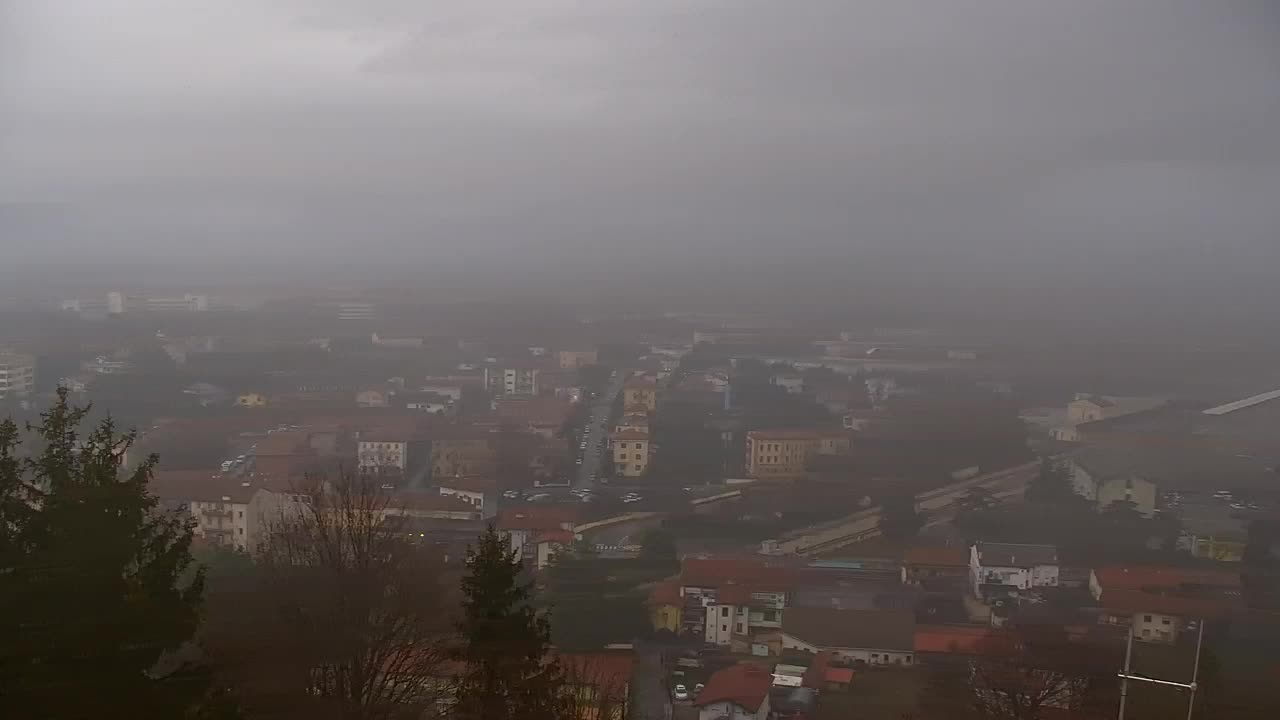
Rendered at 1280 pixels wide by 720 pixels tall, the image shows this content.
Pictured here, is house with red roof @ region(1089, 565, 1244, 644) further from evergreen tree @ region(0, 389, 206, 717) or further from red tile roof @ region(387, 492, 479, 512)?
evergreen tree @ region(0, 389, 206, 717)

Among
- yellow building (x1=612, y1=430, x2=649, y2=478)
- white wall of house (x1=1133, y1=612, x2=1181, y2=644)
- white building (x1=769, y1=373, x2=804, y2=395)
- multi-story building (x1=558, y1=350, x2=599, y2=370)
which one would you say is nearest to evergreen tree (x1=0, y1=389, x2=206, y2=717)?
yellow building (x1=612, y1=430, x2=649, y2=478)

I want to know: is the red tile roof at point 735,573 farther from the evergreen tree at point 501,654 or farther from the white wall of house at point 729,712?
the evergreen tree at point 501,654

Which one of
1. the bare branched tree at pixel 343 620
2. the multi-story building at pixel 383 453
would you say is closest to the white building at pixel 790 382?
the multi-story building at pixel 383 453

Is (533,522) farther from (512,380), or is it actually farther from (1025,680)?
(1025,680)

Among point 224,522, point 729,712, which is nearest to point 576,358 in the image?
point 224,522

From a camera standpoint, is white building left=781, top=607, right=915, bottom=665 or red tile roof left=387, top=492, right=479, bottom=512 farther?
red tile roof left=387, top=492, right=479, bottom=512

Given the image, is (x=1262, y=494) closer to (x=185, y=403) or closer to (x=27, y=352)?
(x=185, y=403)

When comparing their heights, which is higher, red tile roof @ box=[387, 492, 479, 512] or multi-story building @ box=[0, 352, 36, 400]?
multi-story building @ box=[0, 352, 36, 400]
